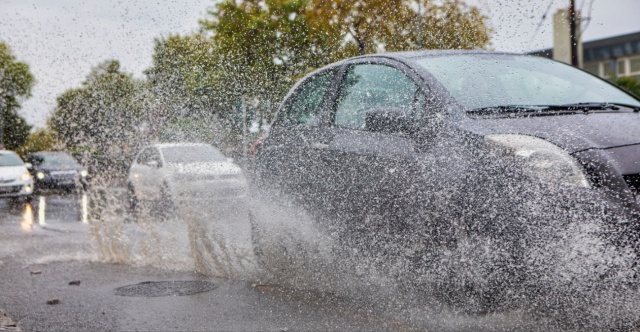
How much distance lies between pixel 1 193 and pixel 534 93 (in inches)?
684

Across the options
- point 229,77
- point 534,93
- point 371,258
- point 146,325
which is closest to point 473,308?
point 371,258

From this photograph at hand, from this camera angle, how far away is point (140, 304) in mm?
5020

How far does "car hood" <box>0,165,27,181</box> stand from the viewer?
63.4 ft

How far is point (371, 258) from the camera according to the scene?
4.66 metres

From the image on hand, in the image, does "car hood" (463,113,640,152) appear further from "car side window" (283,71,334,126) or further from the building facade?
the building facade

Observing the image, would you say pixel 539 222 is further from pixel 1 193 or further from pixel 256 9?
pixel 1 193

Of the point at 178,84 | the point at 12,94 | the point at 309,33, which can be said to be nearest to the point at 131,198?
the point at 309,33

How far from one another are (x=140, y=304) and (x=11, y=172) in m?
16.1

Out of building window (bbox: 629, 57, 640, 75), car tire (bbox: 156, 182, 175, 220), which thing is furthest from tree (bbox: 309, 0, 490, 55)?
building window (bbox: 629, 57, 640, 75)

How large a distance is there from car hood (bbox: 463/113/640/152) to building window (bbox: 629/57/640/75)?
39.7m

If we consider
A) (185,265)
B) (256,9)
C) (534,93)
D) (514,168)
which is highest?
(256,9)

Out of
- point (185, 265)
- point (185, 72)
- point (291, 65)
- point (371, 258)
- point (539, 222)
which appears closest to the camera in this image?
point (539, 222)

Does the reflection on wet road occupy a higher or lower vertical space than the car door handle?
lower

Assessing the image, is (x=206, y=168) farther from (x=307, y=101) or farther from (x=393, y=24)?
(x=307, y=101)
